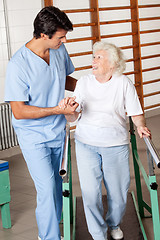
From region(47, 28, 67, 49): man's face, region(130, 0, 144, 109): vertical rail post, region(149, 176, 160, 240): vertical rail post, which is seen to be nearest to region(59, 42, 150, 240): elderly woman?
region(47, 28, 67, 49): man's face

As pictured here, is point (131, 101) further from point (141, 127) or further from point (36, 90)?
point (36, 90)

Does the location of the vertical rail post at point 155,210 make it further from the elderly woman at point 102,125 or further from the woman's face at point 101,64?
the woman's face at point 101,64

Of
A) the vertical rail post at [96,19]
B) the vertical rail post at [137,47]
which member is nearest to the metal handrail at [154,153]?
the vertical rail post at [96,19]

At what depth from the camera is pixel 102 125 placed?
101 inches

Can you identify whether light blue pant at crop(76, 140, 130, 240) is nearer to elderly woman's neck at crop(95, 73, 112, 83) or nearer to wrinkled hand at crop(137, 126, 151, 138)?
wrinkled hand at crop(137, 126, 151, 138)

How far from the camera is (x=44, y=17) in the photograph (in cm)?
249

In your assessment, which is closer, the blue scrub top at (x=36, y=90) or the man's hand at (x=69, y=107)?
the man's hand at (x=69, y=107)

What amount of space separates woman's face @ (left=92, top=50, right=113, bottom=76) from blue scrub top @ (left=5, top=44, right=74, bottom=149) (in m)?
0.28

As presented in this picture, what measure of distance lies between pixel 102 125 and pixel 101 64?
1.18 feet

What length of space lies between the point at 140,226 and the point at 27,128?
1048 mm

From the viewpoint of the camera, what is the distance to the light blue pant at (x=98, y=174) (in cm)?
259

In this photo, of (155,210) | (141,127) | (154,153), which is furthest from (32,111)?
(155,210)

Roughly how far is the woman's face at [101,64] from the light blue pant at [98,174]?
44cm

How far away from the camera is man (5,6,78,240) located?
2520mm
